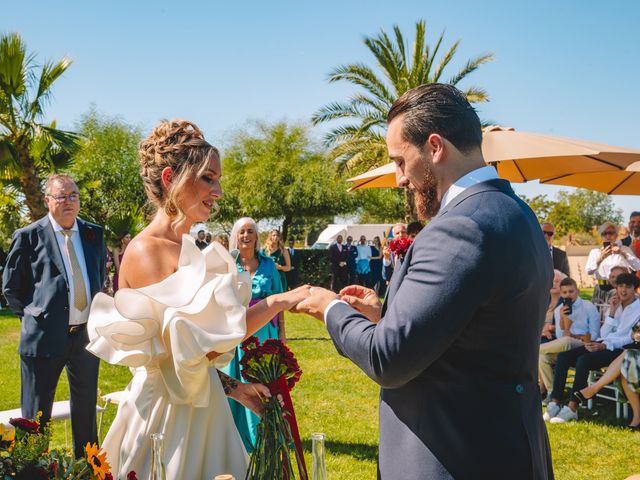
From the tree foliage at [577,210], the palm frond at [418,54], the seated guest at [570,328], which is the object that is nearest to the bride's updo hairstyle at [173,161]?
the seated guest at [570,328]

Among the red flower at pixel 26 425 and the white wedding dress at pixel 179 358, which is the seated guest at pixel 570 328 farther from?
the red flower at pixel 26 425

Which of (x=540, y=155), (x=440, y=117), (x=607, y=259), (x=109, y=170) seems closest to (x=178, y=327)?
(x=440, y=117)

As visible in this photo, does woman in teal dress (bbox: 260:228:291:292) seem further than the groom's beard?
Yes

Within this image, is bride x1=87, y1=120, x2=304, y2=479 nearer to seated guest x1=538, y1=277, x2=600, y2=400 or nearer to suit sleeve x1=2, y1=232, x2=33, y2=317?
suit sleeve x1=2, y1=232, x2=33, y2=317

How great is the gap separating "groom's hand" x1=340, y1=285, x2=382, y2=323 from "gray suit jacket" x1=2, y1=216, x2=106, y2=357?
3.46 meters

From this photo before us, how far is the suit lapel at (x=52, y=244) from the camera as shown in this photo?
17.3 feet

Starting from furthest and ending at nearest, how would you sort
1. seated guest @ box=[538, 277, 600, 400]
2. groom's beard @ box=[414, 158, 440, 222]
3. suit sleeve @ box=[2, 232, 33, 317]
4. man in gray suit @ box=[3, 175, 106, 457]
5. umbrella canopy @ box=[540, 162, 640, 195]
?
umbrella canopy @ box=[540, 162, 640, 195]
seated guest @ box=[538, 277, 600, 400]
suit sleeve @ box=[2, 232, 33, 317]
man in gray suit @ box=[3, 175, 106, 457]
groom's beard @ box=[414, 158, 440, 222]

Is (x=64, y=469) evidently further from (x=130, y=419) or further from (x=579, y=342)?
(x=579, y=342)

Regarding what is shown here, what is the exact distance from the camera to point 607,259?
11.0m

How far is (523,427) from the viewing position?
1837 millimetres

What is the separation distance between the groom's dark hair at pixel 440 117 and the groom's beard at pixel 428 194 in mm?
96

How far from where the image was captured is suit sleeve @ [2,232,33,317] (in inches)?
205

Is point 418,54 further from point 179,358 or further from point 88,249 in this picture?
point 179,358

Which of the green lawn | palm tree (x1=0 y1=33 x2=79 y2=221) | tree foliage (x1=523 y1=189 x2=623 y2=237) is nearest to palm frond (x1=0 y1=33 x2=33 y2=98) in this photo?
palm tree (x1=0 y1=33 x2=79 y2=221)
